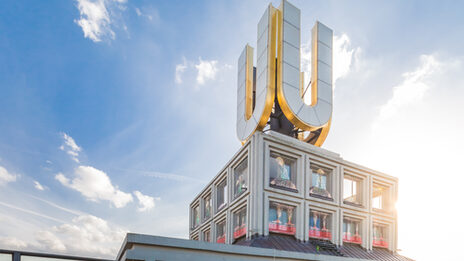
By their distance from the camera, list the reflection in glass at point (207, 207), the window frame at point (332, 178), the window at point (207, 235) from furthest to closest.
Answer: the reflection in glass at point (207, 207), the window at point (207, 235), the window frame at point (332, 178)

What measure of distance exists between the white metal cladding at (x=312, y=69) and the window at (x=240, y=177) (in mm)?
7057

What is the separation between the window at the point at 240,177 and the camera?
3199cm

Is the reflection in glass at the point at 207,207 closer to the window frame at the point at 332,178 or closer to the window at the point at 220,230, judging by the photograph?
the window at the point at 220,230

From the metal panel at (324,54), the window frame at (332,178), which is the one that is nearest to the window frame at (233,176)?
the window frame at (332,178)

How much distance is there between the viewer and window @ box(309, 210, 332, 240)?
105 ft

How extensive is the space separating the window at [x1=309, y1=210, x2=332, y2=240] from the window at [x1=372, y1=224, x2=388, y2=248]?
290 inches

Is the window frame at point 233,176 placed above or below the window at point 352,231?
above

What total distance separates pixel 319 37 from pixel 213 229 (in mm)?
24793

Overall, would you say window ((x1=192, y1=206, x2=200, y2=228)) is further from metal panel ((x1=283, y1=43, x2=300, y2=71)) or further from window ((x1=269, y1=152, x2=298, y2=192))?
metal panel ((x1=283, y1=43, x2=300, y2=71))

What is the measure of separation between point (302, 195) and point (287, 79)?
11378mm

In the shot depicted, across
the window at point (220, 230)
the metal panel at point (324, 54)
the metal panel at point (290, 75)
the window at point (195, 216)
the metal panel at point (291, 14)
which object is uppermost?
the metal panel at point (291, 14)

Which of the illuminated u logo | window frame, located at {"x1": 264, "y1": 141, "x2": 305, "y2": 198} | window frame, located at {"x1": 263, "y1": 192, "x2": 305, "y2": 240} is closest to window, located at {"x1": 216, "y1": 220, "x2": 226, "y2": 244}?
the illuminated u logo

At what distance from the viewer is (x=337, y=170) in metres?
34.4

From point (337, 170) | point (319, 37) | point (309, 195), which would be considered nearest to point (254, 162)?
point (309, 195)
